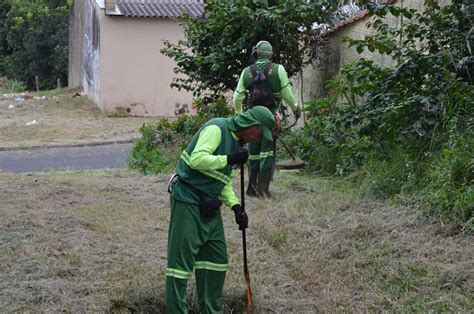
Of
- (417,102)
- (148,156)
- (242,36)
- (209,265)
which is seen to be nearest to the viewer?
(209,265)

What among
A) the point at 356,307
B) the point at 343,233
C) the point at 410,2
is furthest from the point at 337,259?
the point at 410,2

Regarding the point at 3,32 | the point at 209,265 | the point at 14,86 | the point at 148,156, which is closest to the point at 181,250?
the point at 209,265

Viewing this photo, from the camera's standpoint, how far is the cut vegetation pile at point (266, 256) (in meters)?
6.71

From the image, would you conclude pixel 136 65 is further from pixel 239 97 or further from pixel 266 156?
pixel 266 156

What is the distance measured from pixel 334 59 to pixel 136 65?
35.6 ft

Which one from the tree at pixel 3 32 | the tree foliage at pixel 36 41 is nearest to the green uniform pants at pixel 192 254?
the tree foliage at pixel 36 41

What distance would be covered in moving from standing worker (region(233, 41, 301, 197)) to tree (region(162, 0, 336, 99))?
10.6 feet

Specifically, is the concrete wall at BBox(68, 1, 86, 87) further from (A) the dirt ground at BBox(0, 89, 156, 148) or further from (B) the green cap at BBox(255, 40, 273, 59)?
(B) the green cap at BBox(255, 40, 273, 59)

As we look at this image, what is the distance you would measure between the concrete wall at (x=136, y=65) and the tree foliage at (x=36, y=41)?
29.1 ft

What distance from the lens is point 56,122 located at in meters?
23.0

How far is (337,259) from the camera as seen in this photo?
7.84 meters

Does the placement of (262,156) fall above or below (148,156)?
above

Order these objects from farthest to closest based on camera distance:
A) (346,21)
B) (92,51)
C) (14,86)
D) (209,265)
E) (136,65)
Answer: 1. (14,86)
2. (92,51)
3. (136,65)
4. (346,21)
5. (209,265)

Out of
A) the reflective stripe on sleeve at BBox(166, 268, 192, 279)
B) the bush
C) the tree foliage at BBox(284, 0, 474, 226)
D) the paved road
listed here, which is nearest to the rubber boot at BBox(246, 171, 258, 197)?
the tree foliage at BBox(284, 0, 474, 226)
